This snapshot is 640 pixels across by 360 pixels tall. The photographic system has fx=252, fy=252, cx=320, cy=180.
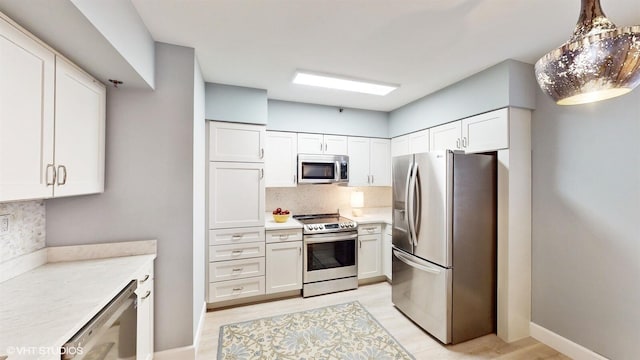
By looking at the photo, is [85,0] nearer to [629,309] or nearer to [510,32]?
[510,32]

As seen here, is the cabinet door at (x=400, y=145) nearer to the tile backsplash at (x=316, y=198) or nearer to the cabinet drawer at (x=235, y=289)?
the tile backsplash at (x=316, y=198)

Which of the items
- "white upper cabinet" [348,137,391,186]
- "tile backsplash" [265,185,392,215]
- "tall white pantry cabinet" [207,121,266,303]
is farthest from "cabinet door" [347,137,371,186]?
"tall white pantry cabinet" [207,121,266,303]

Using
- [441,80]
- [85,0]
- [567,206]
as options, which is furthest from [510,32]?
[85,0]

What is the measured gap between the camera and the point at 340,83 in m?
2.69

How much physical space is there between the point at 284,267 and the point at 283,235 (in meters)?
0.38

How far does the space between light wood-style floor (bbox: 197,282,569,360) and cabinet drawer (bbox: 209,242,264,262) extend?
576 millimetres

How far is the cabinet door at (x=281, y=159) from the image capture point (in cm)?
323

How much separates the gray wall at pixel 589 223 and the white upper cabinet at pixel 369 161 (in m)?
1.82

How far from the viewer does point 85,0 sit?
1.06m

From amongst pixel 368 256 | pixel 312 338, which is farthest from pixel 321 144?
pixel 312 338

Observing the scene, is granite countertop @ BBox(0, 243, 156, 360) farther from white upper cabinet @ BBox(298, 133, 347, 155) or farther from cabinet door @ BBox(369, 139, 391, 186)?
cabinet door @ BBox(369, 139, 391, 186)

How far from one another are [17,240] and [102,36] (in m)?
1.31

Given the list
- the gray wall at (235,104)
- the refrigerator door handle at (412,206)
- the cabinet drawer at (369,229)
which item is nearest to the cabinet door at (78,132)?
the gray wall at (235,104)

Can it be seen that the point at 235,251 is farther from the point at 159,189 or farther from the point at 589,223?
the point at 589,223
